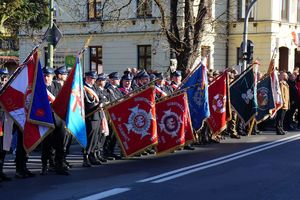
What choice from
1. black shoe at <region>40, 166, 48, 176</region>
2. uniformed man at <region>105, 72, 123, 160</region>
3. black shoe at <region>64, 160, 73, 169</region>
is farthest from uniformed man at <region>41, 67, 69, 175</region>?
uniformed man at <region>105, 72, 123, 160</region>

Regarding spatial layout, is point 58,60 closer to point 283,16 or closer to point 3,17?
point 3,17

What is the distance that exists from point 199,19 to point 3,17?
36.9 feet

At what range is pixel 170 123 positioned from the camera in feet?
35.8

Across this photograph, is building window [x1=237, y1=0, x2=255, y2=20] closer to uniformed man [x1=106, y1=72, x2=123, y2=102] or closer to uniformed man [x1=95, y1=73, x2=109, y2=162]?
uniformed man [x1=106, y1=72, x2=123, y2=102]

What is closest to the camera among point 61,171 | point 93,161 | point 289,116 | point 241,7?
point 61,171

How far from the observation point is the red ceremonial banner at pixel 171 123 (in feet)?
35.4

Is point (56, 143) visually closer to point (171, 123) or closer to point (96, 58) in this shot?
point (171, 123)

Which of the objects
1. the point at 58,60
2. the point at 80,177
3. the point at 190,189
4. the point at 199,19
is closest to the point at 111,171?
the point at 80,177

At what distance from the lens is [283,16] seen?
1283 inches

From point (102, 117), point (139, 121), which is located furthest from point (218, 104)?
point (102, 117)

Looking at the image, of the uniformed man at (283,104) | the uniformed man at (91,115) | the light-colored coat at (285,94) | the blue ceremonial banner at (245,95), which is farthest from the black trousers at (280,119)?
the uniformed man at (91,115)

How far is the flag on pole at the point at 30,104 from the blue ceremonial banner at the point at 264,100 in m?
7.86

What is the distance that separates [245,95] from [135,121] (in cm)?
501

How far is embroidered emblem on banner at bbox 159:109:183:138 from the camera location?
10820 millimetres
